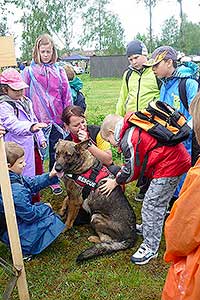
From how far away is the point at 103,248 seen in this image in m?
4.27

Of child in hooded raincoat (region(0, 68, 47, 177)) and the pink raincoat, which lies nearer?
child in hooded raincoat (region(0, 68, 47, 177))

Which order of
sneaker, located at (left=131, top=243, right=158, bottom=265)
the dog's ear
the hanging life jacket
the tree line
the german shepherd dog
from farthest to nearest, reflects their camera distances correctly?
the tree line, the dog's ear, the german shepherd dog, sneaker, located at (left=131, top=243, right=158, bottom=265), the hanging life jacket

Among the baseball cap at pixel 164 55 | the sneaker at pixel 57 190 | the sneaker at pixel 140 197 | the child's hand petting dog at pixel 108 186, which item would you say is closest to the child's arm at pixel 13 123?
the child's hand petting dog at pixel 108 186

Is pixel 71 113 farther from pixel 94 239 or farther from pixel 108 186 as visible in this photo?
pixel 94 239

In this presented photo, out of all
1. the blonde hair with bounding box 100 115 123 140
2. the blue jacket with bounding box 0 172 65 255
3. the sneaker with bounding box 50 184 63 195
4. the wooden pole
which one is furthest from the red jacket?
the sneaker with bounding box 50 184 63 195

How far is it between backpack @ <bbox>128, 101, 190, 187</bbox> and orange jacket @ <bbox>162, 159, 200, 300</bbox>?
60.1 inches

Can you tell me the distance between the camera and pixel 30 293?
3.71 meters

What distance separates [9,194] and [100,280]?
1.30 meters

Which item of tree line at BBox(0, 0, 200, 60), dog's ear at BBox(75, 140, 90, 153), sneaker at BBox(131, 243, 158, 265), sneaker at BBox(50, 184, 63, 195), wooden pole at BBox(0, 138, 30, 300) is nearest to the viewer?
wooden pole at BBox(0, 138, 30, 300)

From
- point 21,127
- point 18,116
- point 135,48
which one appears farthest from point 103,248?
point 135,48

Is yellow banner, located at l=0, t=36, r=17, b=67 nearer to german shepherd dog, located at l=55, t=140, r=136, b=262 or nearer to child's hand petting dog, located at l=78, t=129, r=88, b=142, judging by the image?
german shepherd dog, located at l=55, t=140, r=136, b=262

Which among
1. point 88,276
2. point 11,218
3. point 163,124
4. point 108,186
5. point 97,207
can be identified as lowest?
point 88,276

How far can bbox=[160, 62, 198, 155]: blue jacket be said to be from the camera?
14.5ft

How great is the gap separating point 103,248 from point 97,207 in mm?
493
